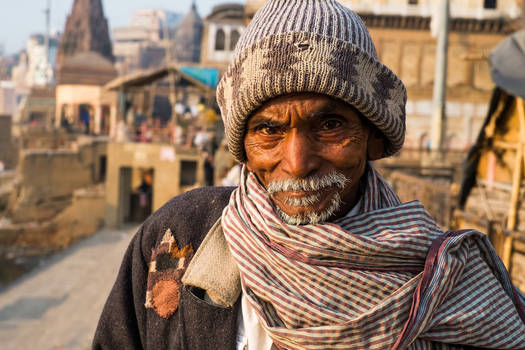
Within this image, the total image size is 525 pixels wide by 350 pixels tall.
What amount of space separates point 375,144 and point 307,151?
0.96 ft

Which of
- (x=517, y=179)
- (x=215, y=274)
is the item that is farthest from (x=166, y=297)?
(x=517, y=179)

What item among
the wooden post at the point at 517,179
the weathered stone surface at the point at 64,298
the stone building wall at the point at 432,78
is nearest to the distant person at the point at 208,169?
the weathered stone surface at the point at 64,298

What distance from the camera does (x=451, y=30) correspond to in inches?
930

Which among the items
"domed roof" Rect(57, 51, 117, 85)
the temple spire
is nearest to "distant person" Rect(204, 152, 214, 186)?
"domed roof" Rect(57, 51, 117, 85)

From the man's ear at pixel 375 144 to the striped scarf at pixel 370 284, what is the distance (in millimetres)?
196

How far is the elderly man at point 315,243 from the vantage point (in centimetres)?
138

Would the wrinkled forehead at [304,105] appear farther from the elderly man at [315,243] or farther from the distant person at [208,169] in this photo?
the distant person at [208,169]

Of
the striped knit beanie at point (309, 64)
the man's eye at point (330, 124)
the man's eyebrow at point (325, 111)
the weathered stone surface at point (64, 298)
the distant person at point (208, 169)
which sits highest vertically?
the striped knit beanie at point (309, 64)

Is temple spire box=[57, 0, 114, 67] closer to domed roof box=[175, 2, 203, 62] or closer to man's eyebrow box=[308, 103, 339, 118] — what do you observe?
domed roof box=[175, 2, 203, 62]

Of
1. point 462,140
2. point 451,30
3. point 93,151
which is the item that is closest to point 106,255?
point 93,151

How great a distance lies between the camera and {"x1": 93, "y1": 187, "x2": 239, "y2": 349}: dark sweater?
1.49 m

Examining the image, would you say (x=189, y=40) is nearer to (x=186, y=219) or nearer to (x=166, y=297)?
(x=186, y=219)

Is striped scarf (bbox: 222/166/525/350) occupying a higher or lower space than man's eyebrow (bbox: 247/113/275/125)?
lower

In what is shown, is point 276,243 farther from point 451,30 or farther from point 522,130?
point 451,30
